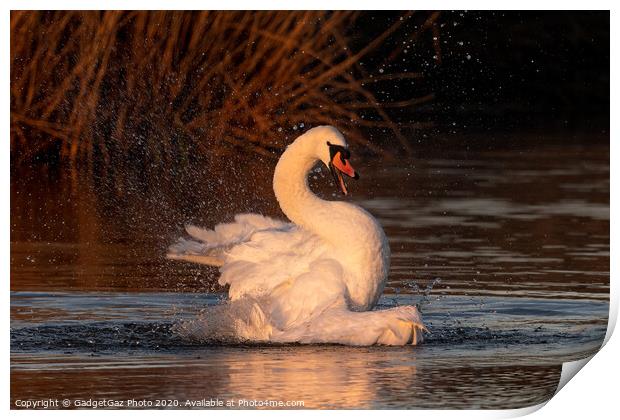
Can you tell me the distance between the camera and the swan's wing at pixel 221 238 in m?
8.78

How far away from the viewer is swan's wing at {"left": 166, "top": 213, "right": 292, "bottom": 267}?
28.8ft

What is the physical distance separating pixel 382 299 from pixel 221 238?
3.02 ft

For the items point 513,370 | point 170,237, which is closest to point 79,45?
point 170,237

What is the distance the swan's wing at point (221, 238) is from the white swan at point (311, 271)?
1 cm

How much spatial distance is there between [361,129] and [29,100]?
305 cm

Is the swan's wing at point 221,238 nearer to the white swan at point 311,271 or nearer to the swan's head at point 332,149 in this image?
the white swan at point 311,271

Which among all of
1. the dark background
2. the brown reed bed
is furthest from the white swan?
the dark background

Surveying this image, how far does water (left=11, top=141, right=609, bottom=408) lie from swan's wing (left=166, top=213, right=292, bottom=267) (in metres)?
0.24

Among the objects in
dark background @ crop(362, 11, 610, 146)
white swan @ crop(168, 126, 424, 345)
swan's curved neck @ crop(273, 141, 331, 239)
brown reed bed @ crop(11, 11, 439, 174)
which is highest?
dark background @ crop(362, 11, 610, 146)

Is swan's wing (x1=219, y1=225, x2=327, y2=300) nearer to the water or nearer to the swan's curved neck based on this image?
the swan's curved neck

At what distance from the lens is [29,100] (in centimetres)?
1100

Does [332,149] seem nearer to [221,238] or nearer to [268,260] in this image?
[268,260]

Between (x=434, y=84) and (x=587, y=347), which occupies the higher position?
(x=434, y=84)

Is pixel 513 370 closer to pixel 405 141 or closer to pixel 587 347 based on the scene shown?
pixel 587 347
